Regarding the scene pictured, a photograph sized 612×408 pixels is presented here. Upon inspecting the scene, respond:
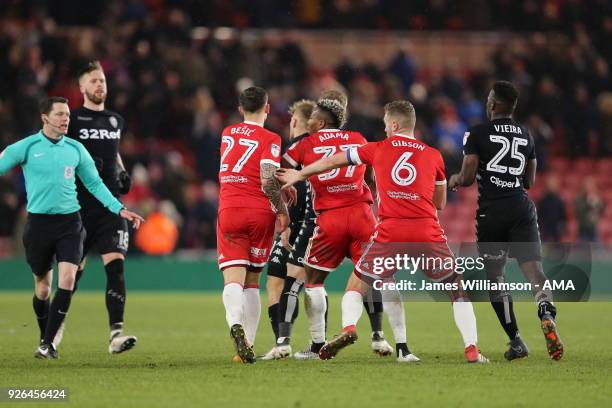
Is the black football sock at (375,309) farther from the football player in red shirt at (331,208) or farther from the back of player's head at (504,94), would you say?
the back of player's head at (504,94)

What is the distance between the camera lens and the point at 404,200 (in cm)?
972

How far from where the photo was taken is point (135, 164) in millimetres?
22094

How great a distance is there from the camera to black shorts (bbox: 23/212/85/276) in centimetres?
1062

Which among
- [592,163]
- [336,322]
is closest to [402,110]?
[336,322]

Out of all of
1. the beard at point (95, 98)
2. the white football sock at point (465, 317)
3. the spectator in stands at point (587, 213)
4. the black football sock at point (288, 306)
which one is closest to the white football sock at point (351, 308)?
the white football sock at point (465, 317)

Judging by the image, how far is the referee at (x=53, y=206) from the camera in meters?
10.6

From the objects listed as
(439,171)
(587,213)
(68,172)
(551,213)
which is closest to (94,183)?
(68,172)

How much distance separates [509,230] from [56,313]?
13.5 feet

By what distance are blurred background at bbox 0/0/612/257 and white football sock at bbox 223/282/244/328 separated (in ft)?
38.3

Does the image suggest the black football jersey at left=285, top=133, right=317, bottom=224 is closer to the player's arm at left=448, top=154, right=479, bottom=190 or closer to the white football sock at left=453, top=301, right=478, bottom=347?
the player's arm at left=448, top=154, right=479, bottom=190

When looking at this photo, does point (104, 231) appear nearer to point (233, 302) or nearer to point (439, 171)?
point (233, 302)

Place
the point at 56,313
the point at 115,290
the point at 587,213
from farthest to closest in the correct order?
the point at 587,213 < the point at 115,290 < the point at 56,313

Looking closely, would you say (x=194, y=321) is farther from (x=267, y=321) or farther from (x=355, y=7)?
(x=355, y=7)

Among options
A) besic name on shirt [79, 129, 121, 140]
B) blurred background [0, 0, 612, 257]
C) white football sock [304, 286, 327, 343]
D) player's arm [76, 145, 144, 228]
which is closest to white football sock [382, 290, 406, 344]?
white football sock [304, 286, 327, 343]
